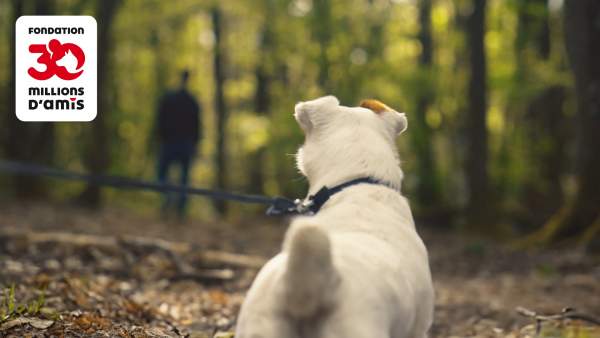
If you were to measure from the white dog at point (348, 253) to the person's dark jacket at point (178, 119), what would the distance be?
10982mm

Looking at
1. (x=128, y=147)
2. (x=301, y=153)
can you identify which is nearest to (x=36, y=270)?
(x=301, y=153)

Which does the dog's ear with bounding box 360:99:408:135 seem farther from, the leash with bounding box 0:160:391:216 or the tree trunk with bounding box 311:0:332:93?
the tree trunk with bounding box 311:0:332:93

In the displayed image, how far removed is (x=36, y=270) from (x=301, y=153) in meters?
4.69

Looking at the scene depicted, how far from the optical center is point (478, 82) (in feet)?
50.6

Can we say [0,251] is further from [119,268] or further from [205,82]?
[205,82]

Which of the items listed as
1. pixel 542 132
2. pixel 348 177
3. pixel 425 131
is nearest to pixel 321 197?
pixel 348 177

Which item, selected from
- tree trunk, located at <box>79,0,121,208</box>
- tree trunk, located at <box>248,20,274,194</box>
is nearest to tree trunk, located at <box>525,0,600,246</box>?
tree trunk, located at <box>79,0,121,208</box>

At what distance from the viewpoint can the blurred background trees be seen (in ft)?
50.4

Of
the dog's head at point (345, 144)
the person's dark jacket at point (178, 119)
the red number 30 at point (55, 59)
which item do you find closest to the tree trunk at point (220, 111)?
the person's dark jacket at point (178, 119)

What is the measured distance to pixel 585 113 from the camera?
11.2m

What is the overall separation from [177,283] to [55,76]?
8.11 feet

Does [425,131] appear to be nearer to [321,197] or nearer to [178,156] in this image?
[178,156]

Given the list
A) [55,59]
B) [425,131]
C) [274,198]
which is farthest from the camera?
[425,131]

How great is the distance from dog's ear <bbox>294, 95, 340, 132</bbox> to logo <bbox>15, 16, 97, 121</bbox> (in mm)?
4201
